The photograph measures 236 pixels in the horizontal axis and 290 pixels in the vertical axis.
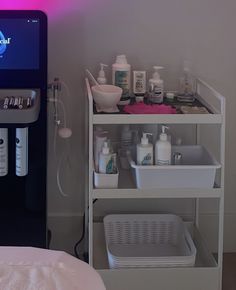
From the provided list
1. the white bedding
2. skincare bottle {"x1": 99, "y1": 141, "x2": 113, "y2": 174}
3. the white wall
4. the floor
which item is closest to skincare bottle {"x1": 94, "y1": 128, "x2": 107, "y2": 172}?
skincare bottle {"x1": 99, "y1": 141, "x2": 113, "y2": 174}

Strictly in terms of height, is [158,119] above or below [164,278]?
above

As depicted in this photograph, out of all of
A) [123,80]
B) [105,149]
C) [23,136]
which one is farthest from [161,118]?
[23,136]

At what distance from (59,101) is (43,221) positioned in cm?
56

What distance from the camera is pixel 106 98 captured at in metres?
1.97

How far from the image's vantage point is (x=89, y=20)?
2.29 metres

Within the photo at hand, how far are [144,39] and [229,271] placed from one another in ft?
3.49

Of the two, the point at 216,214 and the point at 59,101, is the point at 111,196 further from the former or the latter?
the point at 216,214

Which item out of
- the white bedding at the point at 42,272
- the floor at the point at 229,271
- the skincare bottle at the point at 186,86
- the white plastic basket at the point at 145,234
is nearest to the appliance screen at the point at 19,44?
the skincare bottle at the point at 186,86

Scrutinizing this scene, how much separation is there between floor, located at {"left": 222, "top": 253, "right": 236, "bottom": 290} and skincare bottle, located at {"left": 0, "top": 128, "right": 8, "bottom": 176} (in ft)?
3.34

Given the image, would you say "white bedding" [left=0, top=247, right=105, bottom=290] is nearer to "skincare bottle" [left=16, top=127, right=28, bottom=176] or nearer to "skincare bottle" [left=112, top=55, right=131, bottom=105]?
"skincare bottle" [left=16, top=127, right=28, bottom=176]

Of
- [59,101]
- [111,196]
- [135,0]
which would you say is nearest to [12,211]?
[111,196]

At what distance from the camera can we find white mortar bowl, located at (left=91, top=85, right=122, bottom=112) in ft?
6.45

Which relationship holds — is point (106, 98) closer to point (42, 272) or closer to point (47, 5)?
point (47, 5)

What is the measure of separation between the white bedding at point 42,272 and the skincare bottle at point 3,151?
0.86m
